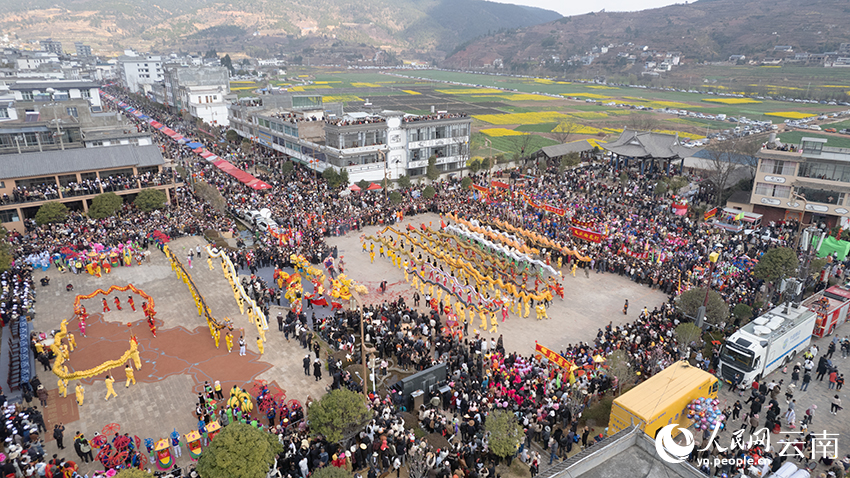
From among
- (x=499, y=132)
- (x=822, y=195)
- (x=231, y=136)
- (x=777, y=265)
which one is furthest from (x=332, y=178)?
(x=499, y=132)

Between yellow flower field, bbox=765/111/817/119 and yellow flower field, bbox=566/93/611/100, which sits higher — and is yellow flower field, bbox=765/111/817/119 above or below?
below

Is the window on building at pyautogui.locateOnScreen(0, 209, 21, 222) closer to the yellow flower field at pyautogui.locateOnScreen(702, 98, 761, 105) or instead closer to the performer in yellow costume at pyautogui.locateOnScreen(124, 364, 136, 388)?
the performer in yellow costume at pyautogui.locateOnScreen(124, 364, 136, 388)

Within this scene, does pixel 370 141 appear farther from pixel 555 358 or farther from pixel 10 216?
pixel 555 358

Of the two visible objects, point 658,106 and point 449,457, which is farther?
point 658,106

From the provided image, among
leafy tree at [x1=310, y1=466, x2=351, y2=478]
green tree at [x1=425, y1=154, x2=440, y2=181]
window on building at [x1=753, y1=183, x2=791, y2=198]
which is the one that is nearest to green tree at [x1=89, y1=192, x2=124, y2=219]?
green tree at [x1=425, y1=154, x2=440, y2=181]

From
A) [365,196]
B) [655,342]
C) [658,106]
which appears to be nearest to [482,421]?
[655,342]

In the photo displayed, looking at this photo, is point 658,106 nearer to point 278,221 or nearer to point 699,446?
point 278,221
